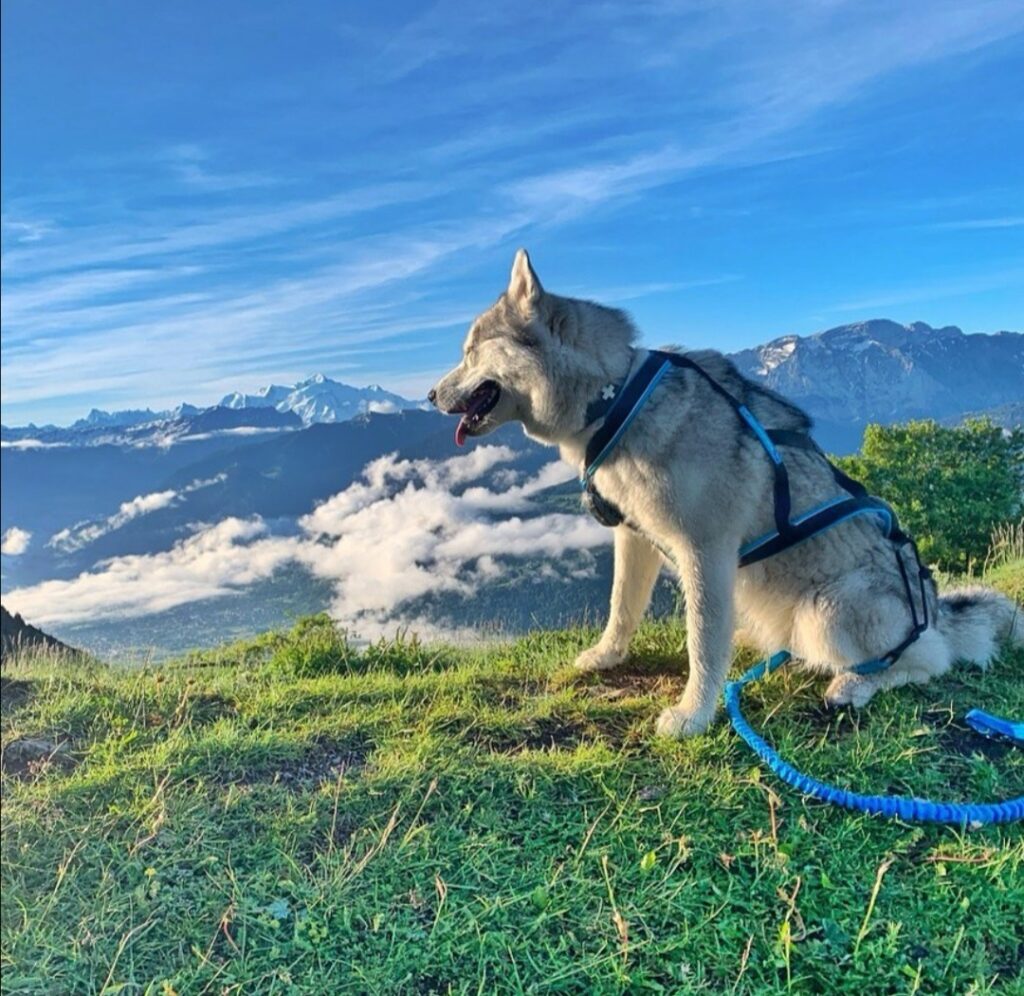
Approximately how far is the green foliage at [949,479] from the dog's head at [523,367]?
3.89 metres

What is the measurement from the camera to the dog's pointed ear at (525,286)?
13.0ft

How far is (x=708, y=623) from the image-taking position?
3.99 meters

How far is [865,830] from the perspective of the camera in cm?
319

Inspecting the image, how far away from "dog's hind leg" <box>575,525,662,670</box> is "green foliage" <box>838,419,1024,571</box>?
10.2 feet

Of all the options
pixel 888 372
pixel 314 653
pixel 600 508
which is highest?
pixel 888 372

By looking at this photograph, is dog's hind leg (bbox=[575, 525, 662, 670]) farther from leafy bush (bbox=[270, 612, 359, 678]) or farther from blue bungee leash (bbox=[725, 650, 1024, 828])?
leafy bush (bbox=[270, 612, 359, 678])

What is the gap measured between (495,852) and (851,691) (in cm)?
221

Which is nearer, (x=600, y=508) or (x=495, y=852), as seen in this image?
(x=495, y=852)

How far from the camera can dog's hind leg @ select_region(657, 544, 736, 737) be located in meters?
3.96

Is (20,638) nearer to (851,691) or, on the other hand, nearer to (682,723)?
(682,723)

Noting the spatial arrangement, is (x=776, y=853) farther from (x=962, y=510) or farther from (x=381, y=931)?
(x=962, y=510)

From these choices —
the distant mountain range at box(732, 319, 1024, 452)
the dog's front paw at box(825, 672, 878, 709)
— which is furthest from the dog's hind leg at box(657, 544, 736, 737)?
the distant mountain range at box(732, 319, 1024, 452)

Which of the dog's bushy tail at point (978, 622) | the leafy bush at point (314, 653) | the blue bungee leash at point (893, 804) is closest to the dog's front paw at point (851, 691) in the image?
the blue bungee leash at point (893, 804)

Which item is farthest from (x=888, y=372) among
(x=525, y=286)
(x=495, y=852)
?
(x=495, y=852)
